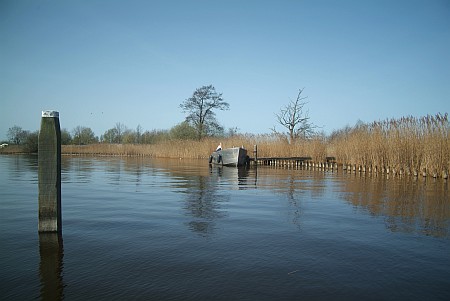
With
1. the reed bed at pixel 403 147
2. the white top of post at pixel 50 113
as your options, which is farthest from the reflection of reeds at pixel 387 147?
the white top of post at pixel 50 113

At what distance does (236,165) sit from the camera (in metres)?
27.8

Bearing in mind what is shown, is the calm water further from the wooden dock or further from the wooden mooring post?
the wooden dock

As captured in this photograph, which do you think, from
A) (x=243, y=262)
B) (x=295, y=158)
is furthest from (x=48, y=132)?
(x=295, y=158)

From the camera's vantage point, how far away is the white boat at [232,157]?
27625mm

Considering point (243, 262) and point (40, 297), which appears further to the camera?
point (243, 262)

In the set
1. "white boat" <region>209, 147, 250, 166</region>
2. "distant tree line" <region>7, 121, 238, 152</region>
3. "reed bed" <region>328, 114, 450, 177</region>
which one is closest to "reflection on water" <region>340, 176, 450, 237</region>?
"reed bed" <region>328, 114, 450, 177</region>

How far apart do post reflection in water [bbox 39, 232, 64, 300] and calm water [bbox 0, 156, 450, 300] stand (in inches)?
0.5

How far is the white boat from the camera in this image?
27.6 meters

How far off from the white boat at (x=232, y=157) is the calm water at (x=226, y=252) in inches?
755

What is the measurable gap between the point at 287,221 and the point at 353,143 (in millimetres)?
17665

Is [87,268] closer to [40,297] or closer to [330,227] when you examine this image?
[40,297]

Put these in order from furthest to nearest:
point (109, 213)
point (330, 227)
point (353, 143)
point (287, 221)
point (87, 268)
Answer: point (353, 143) < point (109, 213) < point (287, 221) < point (330, 227) < point (87, 268)

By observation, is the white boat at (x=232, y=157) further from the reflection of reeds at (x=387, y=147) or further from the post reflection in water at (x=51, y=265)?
the post reflection in water at (x=51, y=265)

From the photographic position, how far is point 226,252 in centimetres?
464
